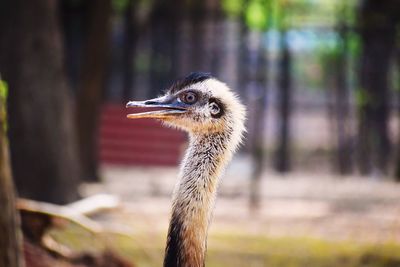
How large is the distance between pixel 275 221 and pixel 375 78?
6.51m

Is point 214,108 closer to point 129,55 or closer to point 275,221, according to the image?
point 275,221

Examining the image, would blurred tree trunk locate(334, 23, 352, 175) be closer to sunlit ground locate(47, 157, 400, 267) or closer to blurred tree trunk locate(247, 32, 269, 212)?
sunlit ground locate(47, 157, 400, 267)

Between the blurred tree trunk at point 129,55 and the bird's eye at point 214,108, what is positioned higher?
the blurred tree trunk at point 129,55

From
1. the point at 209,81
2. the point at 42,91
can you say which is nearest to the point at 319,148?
the point at 42,91

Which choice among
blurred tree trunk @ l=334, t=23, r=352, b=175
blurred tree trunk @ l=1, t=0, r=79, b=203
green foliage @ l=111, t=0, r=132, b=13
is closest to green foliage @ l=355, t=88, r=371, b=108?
blurred tree trunk @ l=334, t=23, r=352, b=175

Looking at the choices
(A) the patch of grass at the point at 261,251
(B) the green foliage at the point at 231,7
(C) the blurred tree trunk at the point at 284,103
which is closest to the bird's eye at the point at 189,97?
(A) the patch of grass at the point at 261,251

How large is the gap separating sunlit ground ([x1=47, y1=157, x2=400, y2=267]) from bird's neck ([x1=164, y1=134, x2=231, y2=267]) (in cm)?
269

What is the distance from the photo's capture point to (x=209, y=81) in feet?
16.2

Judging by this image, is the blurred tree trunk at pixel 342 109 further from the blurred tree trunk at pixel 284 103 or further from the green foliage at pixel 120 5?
the green foliage at pixel 120 5

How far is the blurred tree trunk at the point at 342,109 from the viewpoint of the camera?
17.5m

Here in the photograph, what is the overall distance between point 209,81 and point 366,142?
12423 millimetres

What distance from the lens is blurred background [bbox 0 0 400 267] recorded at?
34.7ft

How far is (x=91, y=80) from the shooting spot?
15031 millimetres

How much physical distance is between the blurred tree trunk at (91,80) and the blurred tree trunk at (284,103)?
3.45 meters
